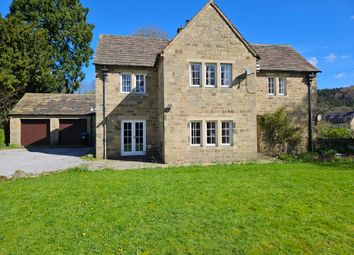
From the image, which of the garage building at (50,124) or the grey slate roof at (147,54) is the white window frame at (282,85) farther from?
the garage building at (50,124)

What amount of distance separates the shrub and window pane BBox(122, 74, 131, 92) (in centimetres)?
974

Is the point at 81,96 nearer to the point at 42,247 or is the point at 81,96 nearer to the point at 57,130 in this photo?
the point at 57,130

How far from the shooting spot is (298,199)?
8078 millimetres

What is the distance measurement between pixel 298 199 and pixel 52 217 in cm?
674

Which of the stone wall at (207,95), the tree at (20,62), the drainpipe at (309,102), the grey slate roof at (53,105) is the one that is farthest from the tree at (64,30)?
the drainpipe at (309,102)

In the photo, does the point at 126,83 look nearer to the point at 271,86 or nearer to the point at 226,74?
the point at 226,74

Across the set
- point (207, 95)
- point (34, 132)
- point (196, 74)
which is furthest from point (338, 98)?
point (34, 132)

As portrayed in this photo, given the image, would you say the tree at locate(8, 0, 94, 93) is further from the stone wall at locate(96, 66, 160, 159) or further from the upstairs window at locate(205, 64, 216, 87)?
the upstairs window at locate(205, 64, 216, 87)

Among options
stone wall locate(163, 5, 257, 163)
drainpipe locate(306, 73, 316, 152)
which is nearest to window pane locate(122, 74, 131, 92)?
stone wall locate(163, 5, 257, 163)

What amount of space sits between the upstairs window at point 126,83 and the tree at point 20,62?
19430 mm

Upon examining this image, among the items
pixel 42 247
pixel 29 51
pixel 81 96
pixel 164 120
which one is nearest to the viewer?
pixel 42 247

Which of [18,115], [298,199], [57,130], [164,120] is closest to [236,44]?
[164,120]

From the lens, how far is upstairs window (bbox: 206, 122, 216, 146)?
1664cm

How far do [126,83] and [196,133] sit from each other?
237 inches
